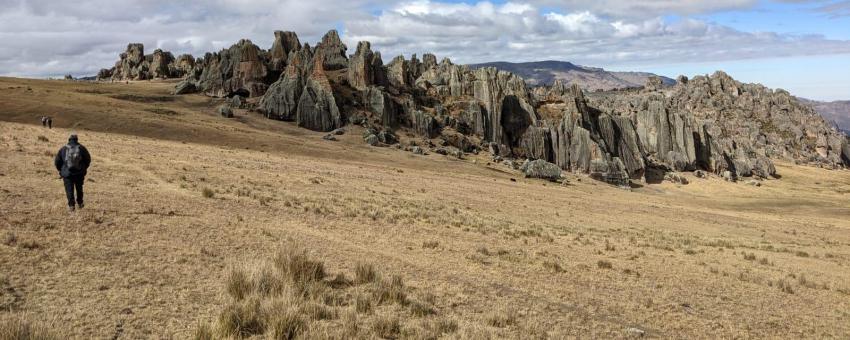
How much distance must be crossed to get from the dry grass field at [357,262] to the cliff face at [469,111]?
3788cm

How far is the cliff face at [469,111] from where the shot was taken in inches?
3002

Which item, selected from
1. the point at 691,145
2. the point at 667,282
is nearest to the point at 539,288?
the point at 667,282

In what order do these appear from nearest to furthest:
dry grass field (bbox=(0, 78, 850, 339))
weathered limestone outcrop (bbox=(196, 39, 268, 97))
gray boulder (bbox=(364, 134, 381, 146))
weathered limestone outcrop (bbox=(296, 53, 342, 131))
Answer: dry grass field (bbox=(0, 78, 850, 339)), gray boulder (bbox=(364, 134, 381, 146)), weathered limestone outcrop (bbox=(296, 53, 342, 131)), weathered limestone outcrop (bbox=(196, 39, 268, 97))

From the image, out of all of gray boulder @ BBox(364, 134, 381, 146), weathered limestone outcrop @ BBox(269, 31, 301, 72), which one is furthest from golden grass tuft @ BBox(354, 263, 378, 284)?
weathered limestone outcrop @ BBox(269, 31, 301, 72)

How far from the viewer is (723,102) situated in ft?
538

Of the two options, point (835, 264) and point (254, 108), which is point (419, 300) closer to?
point (835, 264)

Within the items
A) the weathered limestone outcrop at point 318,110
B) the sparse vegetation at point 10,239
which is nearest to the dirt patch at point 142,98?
the weathered limestone outcrop at point 318,110

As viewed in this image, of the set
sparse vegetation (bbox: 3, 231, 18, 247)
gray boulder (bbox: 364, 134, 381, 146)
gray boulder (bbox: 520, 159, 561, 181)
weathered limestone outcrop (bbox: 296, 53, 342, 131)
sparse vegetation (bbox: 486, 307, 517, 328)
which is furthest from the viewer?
weathered limestone outcrop (bbox: 296, 53, 342, 131)

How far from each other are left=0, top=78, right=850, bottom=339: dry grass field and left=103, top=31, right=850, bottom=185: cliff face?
124 feet

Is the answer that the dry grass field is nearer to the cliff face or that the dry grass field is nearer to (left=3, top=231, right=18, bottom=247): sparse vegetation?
(left=3, top=231, right=18, bottom=247): sparse vegetation

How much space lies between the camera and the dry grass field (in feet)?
31.3

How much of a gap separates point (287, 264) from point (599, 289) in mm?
8315

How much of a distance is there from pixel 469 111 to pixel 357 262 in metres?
69.6

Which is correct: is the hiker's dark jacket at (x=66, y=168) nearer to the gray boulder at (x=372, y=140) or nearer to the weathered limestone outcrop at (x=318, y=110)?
the gray boulder at (x=372, y=140)
